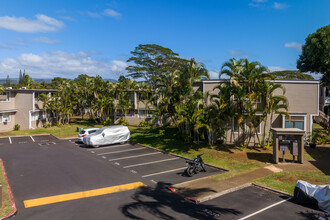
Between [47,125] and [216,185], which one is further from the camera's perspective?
[47,125]

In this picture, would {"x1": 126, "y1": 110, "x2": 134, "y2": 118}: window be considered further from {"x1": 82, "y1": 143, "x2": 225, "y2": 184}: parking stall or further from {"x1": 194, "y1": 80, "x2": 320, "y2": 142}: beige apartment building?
{"x1": 194, "y1": 80, "x2": 320, "y2": 142}: beige apartment building

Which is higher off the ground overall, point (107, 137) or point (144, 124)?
point (144, 124)

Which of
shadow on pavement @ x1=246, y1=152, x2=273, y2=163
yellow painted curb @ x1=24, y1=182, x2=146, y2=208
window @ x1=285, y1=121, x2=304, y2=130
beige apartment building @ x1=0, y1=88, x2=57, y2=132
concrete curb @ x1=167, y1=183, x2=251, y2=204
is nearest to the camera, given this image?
yellow painted curb @ x1=24, y1=182, x2=146, y2=208

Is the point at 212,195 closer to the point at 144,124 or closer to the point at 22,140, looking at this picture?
the point at 22,140

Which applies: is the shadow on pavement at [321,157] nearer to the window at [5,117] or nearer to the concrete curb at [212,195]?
the concrete curb at [212,195]

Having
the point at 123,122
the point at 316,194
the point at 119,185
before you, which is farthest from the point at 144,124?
the point at 316,194

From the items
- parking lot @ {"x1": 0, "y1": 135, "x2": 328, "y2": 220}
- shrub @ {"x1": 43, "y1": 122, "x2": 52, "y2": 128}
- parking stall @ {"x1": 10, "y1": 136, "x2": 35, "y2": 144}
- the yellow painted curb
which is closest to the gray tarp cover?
parking lot @ {"x1": 0, "y1": 135, "x2": 328, "y2": 220}

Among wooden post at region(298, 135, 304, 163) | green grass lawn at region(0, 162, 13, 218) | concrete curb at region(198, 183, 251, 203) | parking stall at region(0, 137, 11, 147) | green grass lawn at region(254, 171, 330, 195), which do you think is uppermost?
wooden post at region(298, 135, 304, 163)
